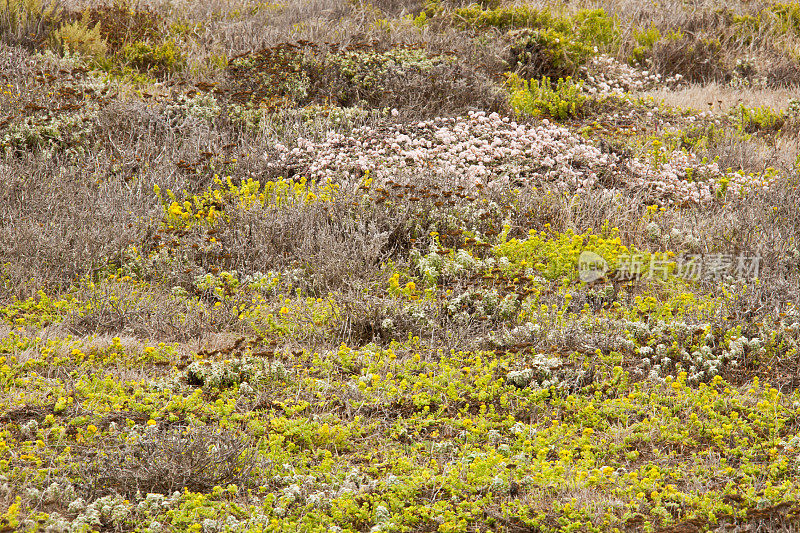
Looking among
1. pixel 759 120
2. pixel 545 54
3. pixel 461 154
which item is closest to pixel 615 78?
pixel 545 54

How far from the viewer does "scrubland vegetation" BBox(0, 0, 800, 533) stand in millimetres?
3004

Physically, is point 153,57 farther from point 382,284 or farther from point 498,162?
point 382,284

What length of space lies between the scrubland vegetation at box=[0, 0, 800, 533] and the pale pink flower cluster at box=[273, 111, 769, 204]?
33mm

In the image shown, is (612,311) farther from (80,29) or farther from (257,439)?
(80,29)

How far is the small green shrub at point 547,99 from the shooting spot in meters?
8.04

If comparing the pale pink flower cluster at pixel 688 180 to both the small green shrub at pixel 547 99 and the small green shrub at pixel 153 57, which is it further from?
the small green shrub at pixel 153 57

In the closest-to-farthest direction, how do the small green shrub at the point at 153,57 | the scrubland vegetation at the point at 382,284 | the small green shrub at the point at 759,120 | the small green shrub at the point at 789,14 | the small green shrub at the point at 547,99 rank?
the scrubland vegetation at the point at 382,284
the small green shrub at the point at 759,120
the small green shrub at the point at 547,99
the small green shrub at the point at 153,57
the small green shrub at the point at 789,14

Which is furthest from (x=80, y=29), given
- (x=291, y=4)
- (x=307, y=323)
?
(x=307, y=323)

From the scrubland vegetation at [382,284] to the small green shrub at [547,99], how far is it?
0.04 meters

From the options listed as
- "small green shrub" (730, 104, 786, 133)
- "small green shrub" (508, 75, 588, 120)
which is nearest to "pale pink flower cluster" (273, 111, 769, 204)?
"small green shrub" (508, 75, 588, 120)

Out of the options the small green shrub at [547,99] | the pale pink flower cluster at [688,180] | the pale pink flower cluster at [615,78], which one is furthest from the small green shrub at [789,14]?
the pale pink flower cluster at [688,180]

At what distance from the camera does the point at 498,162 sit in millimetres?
6582

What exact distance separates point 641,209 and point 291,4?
286 inches

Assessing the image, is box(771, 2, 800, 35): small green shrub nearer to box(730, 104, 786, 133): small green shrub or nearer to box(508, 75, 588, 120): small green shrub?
box(730, 104, 786, 133): small green shrub
